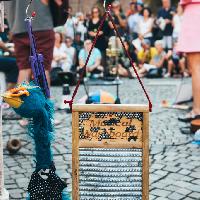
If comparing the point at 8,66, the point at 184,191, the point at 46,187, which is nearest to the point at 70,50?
the point at 8,66

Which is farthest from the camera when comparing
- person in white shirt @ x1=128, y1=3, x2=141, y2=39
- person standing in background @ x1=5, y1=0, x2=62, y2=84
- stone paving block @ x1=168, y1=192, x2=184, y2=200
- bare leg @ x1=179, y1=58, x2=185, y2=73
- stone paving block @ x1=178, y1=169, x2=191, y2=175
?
→ person in white shirt @ x1=128, y1=3, x2=141, y2=39

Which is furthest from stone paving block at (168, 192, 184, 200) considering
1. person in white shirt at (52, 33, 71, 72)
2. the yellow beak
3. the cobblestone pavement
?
person in white shirt at (52, 33, 71, 72)

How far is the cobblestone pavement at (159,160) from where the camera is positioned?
11.8 ft

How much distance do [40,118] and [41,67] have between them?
13.3 inches

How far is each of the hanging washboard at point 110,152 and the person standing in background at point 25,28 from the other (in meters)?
2.34

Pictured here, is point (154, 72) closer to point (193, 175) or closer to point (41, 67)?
point (193, 175)

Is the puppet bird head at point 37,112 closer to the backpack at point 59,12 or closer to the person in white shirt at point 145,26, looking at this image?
the backpack at point 59,12

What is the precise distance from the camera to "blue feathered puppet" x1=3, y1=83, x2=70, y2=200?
2.62 m

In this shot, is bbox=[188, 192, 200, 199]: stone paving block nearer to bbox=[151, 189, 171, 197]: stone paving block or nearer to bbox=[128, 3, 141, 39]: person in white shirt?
bbox=[151, 189, 171, 197]: stone paving block

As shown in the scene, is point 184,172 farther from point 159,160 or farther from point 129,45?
point 129,45

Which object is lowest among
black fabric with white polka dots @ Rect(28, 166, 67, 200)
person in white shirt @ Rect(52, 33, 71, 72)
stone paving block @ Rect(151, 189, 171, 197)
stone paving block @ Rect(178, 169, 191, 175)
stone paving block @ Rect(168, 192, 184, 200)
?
stone paving block @ Rect(168, 192, 184, 200)

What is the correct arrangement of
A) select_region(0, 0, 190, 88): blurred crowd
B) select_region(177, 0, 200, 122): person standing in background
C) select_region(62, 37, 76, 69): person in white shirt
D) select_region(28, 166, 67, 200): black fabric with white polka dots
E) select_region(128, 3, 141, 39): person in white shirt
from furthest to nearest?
select_region(128, 3, 141, 39): person in white shirt, select_region(62, 37, 76, 69): person in white shirt, select_region(0, 0, 190, 88): blurred crowd, select_region(177, 0, 200, 122): person standing in background, select_region(28, 166, 67, 200): black fabric with white polka dots

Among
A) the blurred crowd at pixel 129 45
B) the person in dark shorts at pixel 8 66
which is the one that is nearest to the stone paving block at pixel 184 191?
the person in dark shorts at pixel 8 66

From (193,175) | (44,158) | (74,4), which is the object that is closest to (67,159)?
(193,175)
